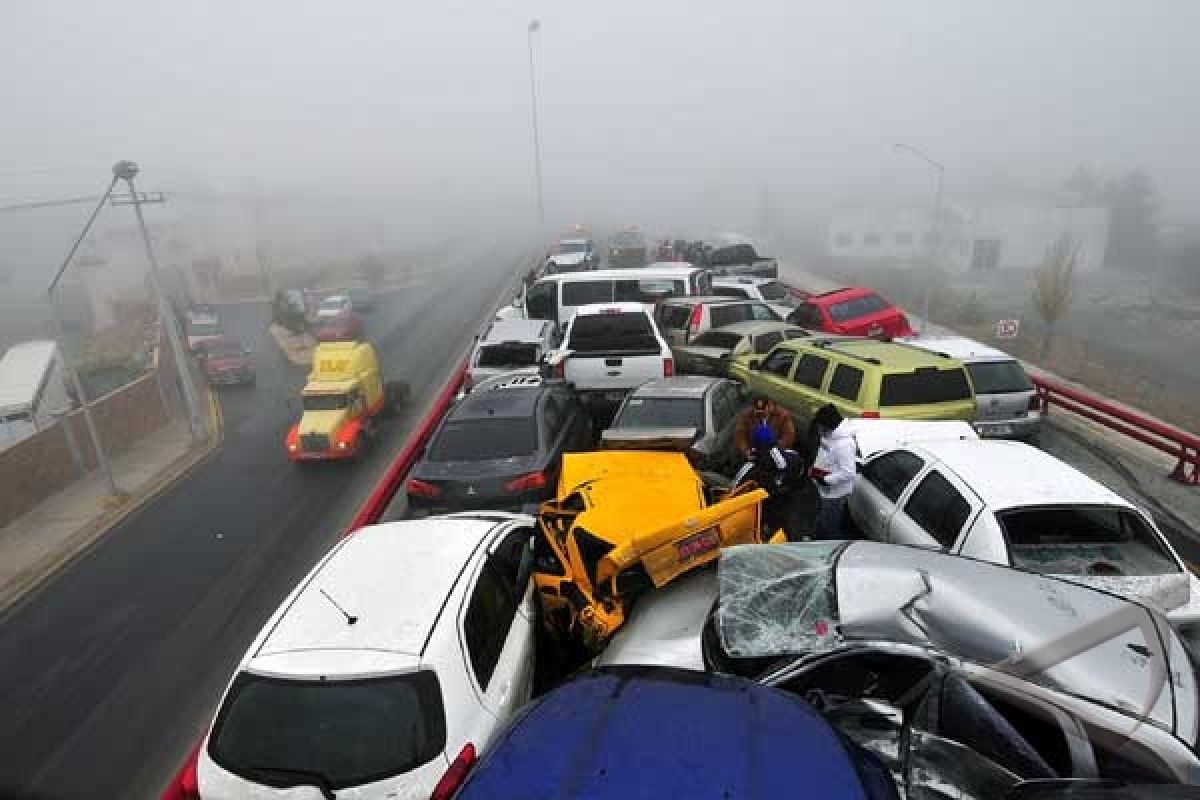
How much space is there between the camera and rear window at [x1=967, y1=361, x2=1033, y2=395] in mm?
9992

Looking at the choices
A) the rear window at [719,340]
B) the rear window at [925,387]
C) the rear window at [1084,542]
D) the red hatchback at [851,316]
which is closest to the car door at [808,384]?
the rear window at [925,387]

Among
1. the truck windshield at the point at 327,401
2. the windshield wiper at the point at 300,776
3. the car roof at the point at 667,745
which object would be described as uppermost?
the car roof at the point at 667,745

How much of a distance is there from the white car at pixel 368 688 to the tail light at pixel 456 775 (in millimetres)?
37

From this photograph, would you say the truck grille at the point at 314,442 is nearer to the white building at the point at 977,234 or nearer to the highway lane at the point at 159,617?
the highway lane at the point at 159,617

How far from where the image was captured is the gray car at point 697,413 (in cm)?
873

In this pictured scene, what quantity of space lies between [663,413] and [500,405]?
205 centimetres

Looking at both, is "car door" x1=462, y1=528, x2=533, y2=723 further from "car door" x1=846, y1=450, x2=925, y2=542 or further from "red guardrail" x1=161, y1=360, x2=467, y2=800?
"car door" x1=846, y1=450, x2=925, y2=542

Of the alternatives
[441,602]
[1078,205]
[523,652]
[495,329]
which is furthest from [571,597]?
[1078,205]

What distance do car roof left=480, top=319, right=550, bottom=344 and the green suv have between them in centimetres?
491

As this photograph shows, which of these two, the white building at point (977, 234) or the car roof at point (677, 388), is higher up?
the car roof at point (677, 388)

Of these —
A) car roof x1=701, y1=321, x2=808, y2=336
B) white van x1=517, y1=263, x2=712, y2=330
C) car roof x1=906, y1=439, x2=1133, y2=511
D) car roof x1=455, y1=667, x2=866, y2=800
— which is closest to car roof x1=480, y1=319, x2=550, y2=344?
white van x1=517, y1=263, x2=712, y2=330

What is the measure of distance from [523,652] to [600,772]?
6.28 feet

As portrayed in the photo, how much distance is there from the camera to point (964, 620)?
4.21m

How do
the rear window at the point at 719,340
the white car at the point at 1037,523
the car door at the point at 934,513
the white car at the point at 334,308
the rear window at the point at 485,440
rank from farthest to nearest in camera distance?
the white car at the point at 334,308 < the rear window at the point at 719,340 < the rear window at the point at 485,440 < the car door at the point at 934,513 < the white car at the point at 1037,523
